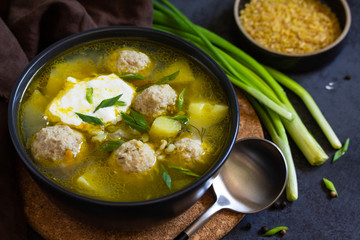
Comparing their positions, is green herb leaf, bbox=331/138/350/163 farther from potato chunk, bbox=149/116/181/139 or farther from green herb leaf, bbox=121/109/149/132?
green herb leaf, bbox=121/109/149/132

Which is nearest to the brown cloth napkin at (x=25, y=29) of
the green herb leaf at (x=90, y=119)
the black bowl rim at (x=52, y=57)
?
the black bowl rim at (x=52, y=57)

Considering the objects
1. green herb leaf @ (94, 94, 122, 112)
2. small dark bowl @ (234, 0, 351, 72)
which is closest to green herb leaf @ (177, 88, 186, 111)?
green herb leaf @ (94, 94, 122, 112)

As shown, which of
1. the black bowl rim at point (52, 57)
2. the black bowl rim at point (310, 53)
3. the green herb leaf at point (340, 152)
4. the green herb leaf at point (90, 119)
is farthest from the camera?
the black bowl rim at point (310, 53)

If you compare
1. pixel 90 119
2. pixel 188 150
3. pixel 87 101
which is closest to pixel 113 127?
pixel 90 119

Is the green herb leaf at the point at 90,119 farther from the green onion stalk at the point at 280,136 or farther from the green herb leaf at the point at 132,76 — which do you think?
the green onion stalk at the point at 280,136

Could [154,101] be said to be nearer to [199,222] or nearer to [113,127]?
[113,127]
